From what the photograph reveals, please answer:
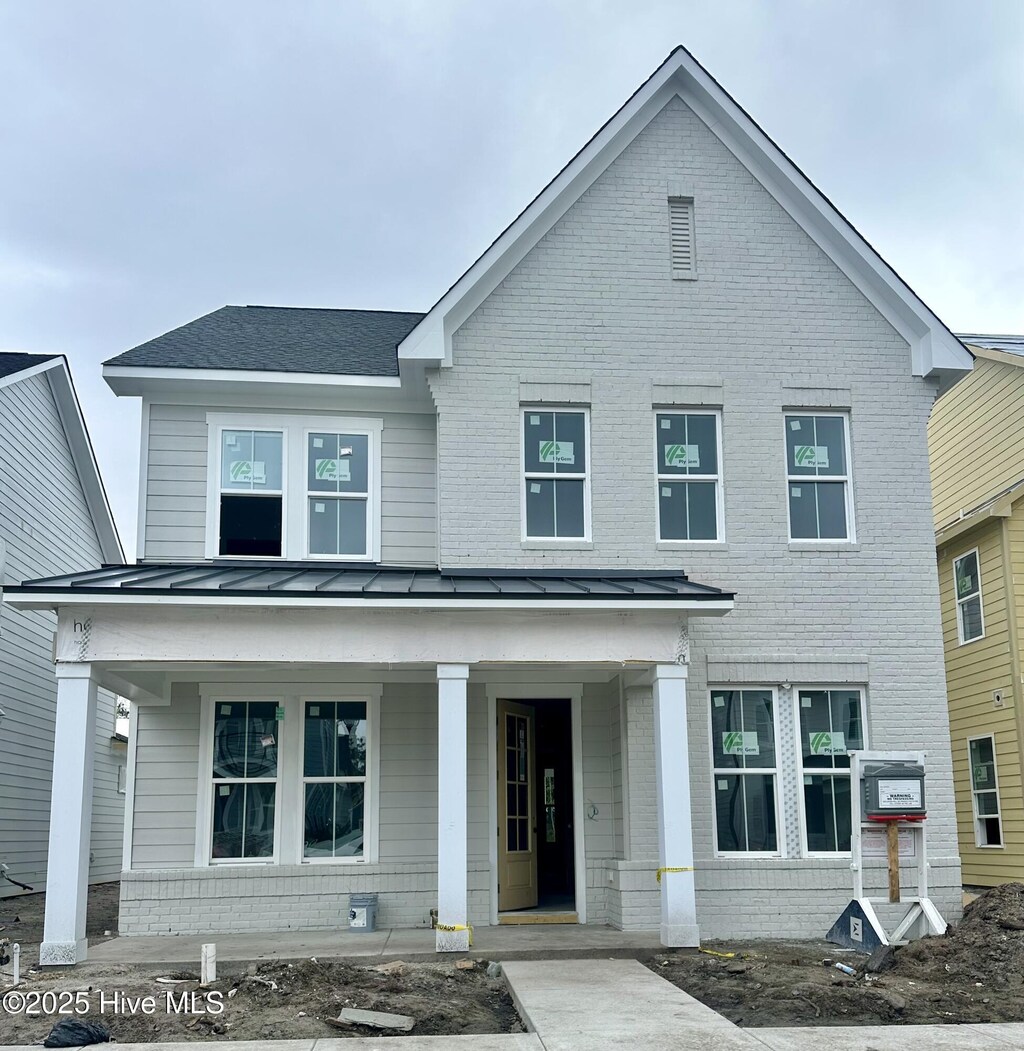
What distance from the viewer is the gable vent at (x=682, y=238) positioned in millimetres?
13766

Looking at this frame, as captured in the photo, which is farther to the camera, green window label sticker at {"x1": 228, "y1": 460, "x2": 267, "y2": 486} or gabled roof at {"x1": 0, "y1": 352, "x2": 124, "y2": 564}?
gabled roof at {"x1": 0, "y1": 352, "x2": 124, "y2": 564}

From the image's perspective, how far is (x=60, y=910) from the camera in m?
9.94

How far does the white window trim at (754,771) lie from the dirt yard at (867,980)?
0.97m

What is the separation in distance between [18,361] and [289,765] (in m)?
8.64

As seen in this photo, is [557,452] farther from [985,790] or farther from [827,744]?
[985,790]

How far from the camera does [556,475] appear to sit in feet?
43.1

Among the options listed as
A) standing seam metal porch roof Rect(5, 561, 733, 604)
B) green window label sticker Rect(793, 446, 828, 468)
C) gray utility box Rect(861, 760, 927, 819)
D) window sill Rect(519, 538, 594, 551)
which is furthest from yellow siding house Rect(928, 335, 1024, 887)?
standing seam metal porch roof Rect(5, 561, 733, 604)

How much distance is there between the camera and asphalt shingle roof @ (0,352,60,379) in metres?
17.1

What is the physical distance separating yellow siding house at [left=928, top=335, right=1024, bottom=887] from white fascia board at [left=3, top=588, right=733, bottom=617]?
22.0 ft

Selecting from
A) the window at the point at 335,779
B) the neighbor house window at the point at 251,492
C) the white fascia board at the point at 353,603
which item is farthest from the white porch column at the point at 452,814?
the neighbor house window at the point at 251,492

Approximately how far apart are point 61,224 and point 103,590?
27641 mm

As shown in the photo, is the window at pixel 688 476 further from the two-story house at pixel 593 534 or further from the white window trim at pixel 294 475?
the white window trim at pixel 294 475

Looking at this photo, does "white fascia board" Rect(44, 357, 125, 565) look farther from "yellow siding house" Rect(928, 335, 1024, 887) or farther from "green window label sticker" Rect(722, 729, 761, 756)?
"yellow siding house" Rect(928, 335, 1024, 887)

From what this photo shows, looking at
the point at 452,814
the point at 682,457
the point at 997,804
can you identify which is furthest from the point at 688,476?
the point at 997,804
